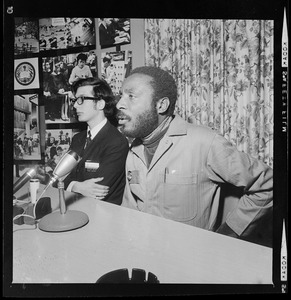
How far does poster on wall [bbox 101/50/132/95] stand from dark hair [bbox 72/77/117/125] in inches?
1.1

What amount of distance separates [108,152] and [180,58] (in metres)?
0.62

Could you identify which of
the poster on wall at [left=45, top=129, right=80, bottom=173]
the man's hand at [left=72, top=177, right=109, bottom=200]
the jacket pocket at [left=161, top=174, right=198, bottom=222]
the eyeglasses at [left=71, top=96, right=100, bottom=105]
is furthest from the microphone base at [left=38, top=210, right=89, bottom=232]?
the eyeglasses at [left=71, top=96, right=100, bottom=105]

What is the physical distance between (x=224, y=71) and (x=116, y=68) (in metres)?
0.56

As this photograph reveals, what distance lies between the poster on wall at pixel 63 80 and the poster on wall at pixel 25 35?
14 cm

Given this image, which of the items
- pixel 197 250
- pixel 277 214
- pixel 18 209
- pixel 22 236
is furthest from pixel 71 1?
pixel 277 214

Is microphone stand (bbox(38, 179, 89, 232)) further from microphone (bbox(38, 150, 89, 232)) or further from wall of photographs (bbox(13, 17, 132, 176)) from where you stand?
wall of photographs (bbox(13, 17, 132, 176))

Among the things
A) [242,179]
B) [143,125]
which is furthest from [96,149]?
[242,179]

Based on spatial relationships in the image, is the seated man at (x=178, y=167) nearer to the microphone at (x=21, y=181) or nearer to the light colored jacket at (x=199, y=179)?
the light colored jacket at (x=199, y=179)

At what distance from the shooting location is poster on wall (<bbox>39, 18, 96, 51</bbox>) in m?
1.85

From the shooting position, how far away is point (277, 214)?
1865 mm

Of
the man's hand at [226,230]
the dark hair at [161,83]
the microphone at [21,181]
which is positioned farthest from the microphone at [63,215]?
the man's hand at [226,230]

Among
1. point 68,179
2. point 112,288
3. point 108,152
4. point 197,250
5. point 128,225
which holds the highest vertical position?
point 108,152

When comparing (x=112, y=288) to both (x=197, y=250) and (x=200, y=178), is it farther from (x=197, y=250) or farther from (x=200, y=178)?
(x=200, y=178)

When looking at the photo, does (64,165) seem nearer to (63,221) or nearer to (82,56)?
(63,221)
